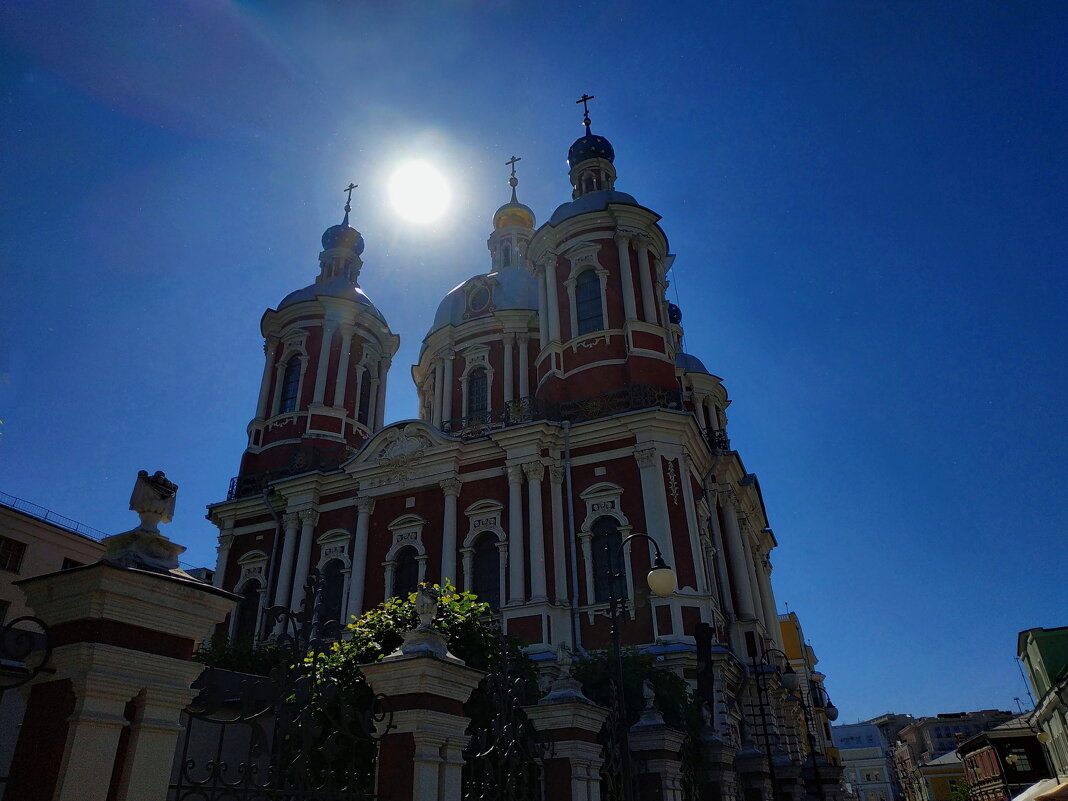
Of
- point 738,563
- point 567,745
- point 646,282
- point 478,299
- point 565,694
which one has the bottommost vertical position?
point 567,745

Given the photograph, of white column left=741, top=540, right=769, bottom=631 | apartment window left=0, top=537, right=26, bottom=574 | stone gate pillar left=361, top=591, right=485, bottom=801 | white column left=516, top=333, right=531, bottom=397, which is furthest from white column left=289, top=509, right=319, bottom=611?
stone gate pillar left=361, top=591, right=485, bottom=801

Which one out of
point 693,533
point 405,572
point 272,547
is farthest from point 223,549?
point 693,533

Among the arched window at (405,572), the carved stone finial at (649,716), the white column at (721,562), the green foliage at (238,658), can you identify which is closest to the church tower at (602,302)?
the white column at (721,562)

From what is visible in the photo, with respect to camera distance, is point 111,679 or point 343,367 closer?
point 111,679

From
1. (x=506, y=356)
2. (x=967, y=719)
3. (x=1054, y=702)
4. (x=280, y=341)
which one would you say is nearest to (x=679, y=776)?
(x=506, y=356)

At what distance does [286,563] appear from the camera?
24.6 m

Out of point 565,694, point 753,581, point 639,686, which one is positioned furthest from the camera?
point 753,581

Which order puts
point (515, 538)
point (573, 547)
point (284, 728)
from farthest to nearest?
point (515, 538), point (573, 547), point (284, 728)

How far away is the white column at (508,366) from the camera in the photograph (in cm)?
2784

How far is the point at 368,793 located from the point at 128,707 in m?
1.93

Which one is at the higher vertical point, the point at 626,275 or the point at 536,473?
the point at 626,275

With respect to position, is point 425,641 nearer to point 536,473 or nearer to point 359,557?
point 536,473

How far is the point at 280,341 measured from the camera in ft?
99.4

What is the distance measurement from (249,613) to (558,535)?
11001 mm
